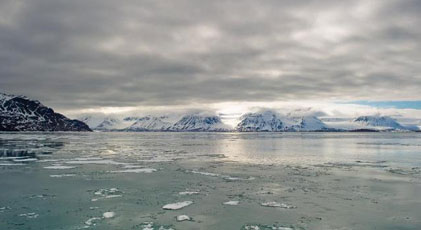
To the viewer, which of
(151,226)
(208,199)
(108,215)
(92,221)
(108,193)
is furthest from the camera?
(108,193)

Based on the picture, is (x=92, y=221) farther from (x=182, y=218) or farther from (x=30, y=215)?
Answer: (x=182, y=218)

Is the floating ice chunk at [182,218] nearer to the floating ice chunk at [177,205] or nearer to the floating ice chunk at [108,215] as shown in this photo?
the floating ice chunk at [177,205]

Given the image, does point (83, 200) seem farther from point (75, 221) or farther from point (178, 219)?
point (178, 219)

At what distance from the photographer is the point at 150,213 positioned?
15375 mm

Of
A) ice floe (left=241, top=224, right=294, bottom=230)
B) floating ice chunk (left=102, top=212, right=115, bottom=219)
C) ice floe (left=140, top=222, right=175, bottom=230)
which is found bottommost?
ice floe (left=241, top=224, right=294, bottom=230)

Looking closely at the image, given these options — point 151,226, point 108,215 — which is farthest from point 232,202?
point 108,215

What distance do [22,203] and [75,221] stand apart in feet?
14.6

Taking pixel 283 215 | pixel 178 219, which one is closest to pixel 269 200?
pixel 283 215

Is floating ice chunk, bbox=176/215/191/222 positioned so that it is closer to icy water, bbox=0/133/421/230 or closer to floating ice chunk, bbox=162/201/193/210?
icy water, bbox=0/133/421/230

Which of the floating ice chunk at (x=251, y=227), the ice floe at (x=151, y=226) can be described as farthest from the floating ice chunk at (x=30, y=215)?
the floating ice chunk at (x=251, y=227)

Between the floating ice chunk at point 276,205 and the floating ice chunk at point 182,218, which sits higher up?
the floating ice chunk at point 276,205

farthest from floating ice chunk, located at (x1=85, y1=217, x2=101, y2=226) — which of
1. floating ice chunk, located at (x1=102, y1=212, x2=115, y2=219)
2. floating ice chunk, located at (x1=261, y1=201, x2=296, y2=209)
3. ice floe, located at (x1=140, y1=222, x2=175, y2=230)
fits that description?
floating ice chunk, located at (x1=261, y1=201, x2=296, y2=209)

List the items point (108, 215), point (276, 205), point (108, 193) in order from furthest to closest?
point (108, 193) < point (276, 205) < point (108, 215)

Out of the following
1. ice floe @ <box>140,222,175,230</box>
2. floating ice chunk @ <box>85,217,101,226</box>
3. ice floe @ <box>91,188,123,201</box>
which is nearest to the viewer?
ice floe @ <box>140,222,175,230</box>
